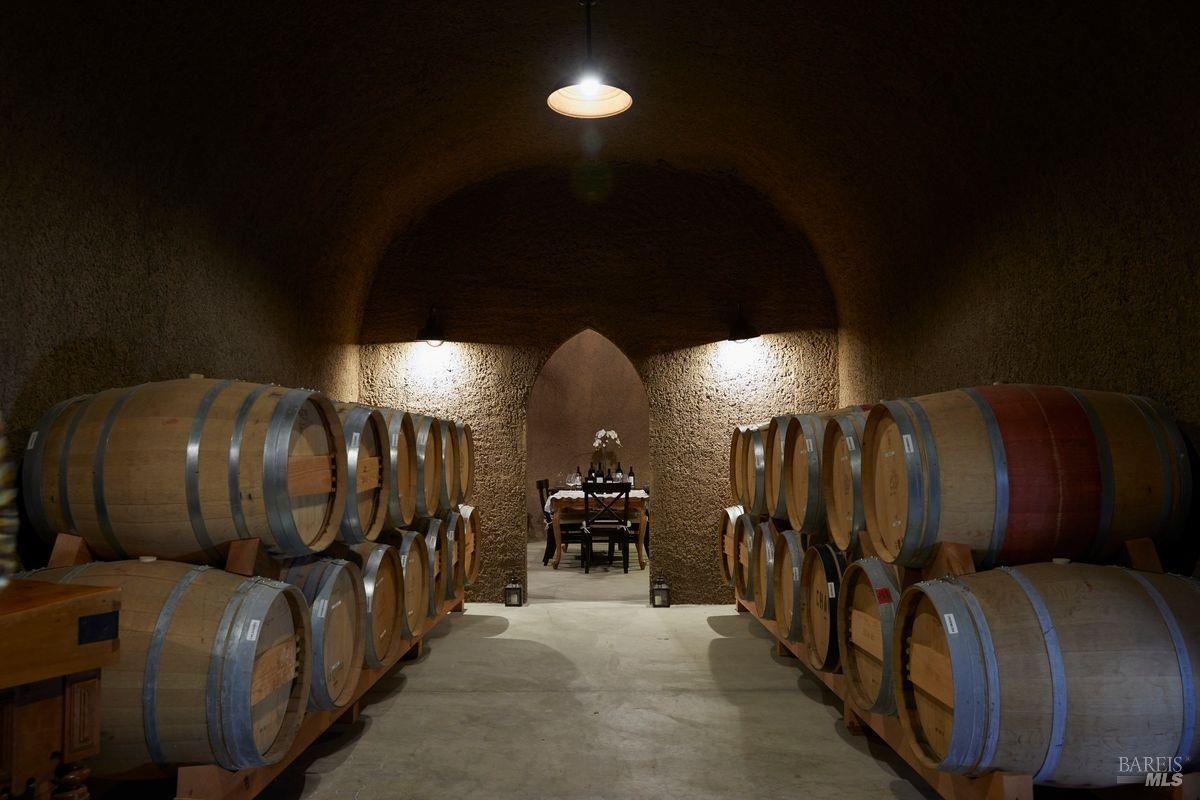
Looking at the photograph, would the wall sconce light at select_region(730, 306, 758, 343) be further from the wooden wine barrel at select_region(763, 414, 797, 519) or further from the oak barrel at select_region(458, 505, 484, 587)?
the oak barrel at select_region(458, 505, 484, 587)

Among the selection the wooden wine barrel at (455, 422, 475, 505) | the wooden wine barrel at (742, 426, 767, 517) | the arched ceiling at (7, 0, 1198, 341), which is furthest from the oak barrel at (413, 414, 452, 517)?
the wooden wine barrel at (742, 426, 767, 517)

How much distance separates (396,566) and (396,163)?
9.41ft

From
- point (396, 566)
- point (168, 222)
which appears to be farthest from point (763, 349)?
point (168, 222)

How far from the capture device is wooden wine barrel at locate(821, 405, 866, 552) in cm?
279

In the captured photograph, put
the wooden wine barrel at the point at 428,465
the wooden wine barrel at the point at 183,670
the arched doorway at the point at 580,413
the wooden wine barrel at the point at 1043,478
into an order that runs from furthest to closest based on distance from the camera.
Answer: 1. the arched doorway at the point at 580,413
2. the wooden wine barrel at the point at 428,465
3. the wooden wine barrel at the point at 1043,478
4. the wooden wine barrel at the point at 183,670

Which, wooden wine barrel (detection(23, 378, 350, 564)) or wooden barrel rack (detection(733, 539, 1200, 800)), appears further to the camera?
wooden wine barrel (detection(23, 378, 350, 564))

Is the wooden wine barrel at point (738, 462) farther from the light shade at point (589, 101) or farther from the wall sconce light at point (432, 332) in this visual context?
the wall sconce light at point (432, 332)

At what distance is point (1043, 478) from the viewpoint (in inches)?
84.4

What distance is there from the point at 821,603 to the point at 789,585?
1.51ft

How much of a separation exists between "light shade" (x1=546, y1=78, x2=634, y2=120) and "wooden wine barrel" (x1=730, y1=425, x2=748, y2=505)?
81.3 inches

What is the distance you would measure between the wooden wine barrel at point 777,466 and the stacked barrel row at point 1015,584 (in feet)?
1.68

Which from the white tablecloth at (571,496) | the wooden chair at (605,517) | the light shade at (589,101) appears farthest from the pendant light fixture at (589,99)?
the white tablecloth at (571,496)

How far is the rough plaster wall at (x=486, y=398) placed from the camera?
5.94 m

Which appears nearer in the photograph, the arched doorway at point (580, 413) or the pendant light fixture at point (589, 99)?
the pendant light fixture at point (589, 99)
